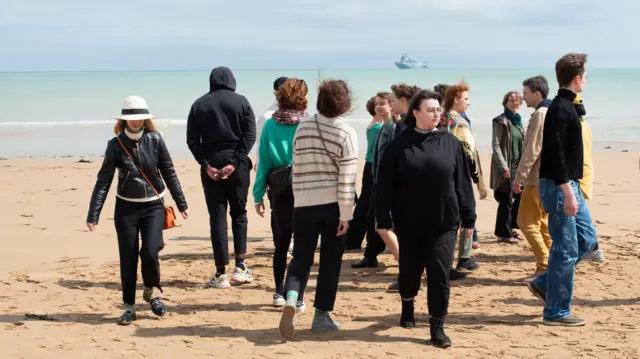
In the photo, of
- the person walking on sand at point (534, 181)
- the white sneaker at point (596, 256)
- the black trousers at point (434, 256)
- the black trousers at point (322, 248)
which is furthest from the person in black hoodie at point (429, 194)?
the white sneaker at point (596, 256)

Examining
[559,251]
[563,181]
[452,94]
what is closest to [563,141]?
[563,181]

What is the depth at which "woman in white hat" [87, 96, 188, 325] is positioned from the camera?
6.43m

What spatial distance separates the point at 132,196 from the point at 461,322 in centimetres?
263

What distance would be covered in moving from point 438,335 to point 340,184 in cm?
121

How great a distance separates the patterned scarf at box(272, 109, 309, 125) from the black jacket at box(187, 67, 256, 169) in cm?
86

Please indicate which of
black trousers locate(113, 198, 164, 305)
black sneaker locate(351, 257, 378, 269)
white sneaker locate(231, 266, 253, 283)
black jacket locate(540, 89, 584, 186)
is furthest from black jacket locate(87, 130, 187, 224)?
black jacket locate(540, 89, 584, 186)

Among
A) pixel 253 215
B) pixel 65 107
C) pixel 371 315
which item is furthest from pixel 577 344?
pixel 65 107

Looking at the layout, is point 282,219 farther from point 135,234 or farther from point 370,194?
point 370,194

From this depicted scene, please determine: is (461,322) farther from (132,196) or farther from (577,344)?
(132,196)

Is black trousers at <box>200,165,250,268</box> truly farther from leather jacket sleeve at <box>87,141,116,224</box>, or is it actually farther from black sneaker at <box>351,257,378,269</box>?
black sneaker at <box>351,257,378,269</box>

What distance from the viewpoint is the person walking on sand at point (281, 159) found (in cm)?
671

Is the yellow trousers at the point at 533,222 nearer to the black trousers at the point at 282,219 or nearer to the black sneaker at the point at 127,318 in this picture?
the black trousers at the point at 282,219

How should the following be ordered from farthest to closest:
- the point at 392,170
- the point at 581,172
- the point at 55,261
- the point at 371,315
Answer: the point at 55,261 → the point at 371,315 → the point at 581,172 → the point at 392,170

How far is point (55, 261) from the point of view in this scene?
30.0ft
